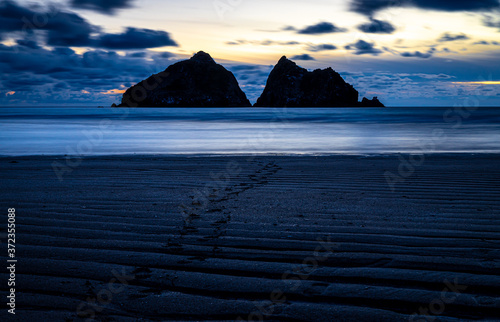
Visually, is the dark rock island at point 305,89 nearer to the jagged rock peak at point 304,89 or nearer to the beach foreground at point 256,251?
the jagged rock peak at point 304,89

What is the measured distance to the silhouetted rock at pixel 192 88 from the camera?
14512 centimetres

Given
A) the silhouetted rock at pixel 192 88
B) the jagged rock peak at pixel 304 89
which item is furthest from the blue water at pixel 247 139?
the silhouetted rock at pixel 192 88

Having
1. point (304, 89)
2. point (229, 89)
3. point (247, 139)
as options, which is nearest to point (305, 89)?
point (304, 89)

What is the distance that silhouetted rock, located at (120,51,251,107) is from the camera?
5714 inches

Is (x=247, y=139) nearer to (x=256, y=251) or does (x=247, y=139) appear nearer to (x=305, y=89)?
(x=256, y=251)

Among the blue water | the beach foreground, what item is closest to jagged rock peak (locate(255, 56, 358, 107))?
the blue water

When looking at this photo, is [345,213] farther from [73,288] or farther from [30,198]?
[30,198]

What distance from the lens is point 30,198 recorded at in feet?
14.5

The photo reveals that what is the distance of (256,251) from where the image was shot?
110 inches

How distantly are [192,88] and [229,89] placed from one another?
49.1ft

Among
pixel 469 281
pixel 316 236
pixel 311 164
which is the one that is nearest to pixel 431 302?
pixel 469 281

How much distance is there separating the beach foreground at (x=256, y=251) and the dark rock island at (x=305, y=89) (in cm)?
13546

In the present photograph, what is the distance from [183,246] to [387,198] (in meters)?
2.61

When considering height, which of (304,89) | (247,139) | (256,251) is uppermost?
(304,89)
